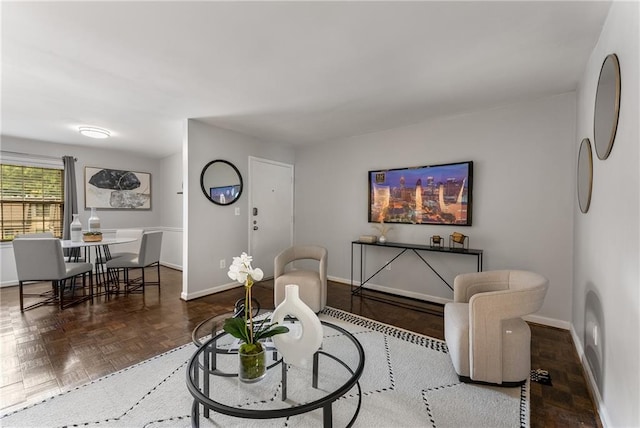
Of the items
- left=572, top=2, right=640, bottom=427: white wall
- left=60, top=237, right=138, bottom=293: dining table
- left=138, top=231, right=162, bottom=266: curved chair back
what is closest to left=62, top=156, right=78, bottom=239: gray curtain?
left=60, top=237, right=138, bottom=293: dining table

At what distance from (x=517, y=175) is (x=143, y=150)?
591 centimetres

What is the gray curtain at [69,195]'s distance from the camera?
15.2 ft

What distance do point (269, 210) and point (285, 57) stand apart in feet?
9.34

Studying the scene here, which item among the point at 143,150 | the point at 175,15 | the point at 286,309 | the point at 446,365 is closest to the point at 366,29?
the point at 175,15

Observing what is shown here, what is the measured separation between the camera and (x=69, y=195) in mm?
4676

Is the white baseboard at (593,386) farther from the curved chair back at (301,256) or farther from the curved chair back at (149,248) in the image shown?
the curved chair back at (149,248)

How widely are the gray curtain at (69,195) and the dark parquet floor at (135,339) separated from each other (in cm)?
114

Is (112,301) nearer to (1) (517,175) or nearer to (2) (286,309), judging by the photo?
(2) (286,309)

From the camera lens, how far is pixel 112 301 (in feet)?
11.6

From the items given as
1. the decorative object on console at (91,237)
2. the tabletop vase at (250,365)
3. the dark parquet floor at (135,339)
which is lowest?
the dark parquet floor at (135,339)

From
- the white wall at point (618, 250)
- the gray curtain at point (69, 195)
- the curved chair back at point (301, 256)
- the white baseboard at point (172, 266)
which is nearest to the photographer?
the white wall at point (618, 250)

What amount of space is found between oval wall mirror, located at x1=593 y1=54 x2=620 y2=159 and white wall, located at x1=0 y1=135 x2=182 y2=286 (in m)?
5.79

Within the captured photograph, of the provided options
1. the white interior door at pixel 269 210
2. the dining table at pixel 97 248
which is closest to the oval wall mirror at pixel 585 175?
the white interior door at pixel 269 210

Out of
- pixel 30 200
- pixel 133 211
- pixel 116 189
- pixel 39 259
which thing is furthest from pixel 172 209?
pixel 39 259
